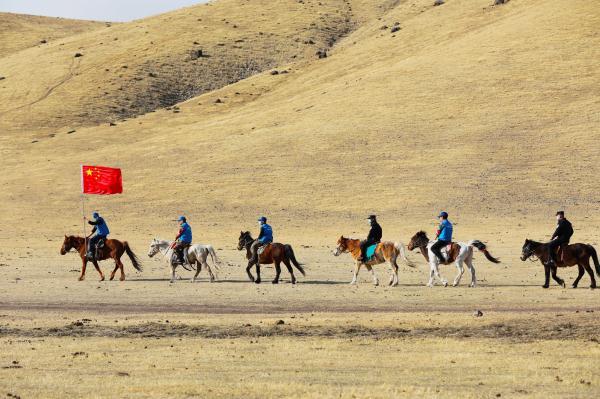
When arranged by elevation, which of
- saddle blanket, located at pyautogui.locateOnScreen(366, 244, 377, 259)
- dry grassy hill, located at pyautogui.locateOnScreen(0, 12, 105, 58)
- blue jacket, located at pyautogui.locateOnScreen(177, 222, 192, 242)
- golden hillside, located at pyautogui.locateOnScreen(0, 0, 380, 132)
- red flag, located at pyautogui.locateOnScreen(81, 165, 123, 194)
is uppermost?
dry grassy hill, located at pyautogui.locateOnScreen(0, 12, 105, 58)

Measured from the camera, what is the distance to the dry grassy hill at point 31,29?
499 ft

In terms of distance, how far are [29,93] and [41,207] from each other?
160ft

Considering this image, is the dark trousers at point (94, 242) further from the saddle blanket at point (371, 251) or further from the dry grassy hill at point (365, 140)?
the dry grassy hill at point (365, 140)

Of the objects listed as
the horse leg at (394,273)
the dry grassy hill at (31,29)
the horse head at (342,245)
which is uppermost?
the dry grassy hill at (31,29)

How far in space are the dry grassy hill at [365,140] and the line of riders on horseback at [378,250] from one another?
58.9 feet

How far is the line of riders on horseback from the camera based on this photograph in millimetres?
33938

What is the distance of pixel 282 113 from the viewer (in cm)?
9250

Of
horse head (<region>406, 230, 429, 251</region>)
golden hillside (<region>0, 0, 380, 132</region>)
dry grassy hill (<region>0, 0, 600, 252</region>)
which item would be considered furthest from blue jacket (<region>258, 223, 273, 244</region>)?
golden hillside (<region>0, 0, 380, 132</region>)

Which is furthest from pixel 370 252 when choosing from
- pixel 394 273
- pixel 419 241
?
pixel 419 241

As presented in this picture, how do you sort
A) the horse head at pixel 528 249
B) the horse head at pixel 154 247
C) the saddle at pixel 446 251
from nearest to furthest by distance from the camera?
the horse head at pixel 528 249 → the saddle at pixel 446 251 → the horse head at pixel 154 247

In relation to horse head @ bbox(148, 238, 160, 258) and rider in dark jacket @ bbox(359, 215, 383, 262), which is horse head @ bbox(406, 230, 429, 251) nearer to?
rider in dark jacket @ bbox(359, 215, 383, 262)

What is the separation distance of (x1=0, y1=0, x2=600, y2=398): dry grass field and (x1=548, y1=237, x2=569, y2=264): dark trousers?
1.13 meters

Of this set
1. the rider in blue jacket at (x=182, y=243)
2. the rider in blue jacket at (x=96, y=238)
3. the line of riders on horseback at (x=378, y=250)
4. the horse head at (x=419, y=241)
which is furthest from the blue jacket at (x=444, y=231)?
the rider in blue jacket at (x=96, y=238)

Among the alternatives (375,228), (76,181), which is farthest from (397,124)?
(375,228)
